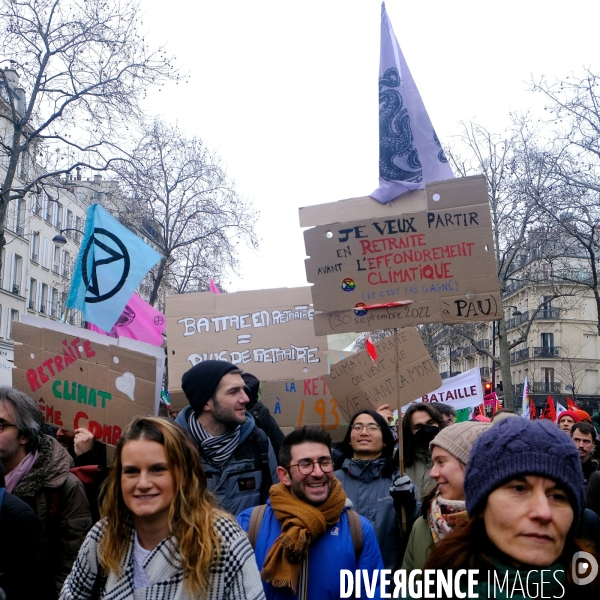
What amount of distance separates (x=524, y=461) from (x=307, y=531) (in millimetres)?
1366

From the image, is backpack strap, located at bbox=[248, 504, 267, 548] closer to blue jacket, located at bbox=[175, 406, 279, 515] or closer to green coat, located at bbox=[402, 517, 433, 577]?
blue jacket, located at bbox=[175, 406, 279, 515]

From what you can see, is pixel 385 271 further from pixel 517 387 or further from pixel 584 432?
pixel 517 387

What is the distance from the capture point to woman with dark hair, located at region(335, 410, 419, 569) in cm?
397

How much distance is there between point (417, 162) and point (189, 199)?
23.3 metres

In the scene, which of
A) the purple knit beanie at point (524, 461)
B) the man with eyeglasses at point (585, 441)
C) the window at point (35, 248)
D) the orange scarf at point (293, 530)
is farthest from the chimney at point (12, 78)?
the window at point (35, 248)

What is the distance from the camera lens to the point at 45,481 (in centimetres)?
374

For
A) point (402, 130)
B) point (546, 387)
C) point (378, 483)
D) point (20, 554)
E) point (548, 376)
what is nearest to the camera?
point (20, 554)

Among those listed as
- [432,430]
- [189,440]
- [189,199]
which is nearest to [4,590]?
Result: [189,440]

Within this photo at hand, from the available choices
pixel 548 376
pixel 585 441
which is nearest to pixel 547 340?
pixel 548 376

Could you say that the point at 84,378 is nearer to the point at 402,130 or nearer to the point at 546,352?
the point at 402,130

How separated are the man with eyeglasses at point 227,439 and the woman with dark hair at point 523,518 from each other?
2.01 m

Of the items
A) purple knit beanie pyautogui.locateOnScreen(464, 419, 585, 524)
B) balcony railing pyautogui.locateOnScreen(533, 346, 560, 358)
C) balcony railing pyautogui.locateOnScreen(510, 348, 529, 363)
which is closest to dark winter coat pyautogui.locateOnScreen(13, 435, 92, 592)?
purple knit beanie pyautogui.locateOnScreen(464, 419, 585, 524)

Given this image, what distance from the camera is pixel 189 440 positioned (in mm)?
2738

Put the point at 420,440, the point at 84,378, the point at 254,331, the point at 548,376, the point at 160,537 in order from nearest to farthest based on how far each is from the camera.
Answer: the point at 160,537
the point at 420,440
the point at 84,378
the point at 254,331
the point at 548,376
